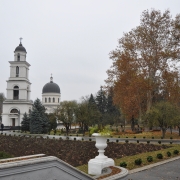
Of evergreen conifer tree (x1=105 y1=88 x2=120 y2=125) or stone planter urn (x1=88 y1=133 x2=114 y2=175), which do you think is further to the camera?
evergreen conifer tree (x1=105 y1=88 x2=120 y2=125)

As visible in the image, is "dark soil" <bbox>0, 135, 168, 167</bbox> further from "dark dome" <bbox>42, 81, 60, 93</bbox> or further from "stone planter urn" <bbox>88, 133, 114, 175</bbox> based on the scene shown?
"dark dome" <bbox>42, 81, 60, 93</bbox>

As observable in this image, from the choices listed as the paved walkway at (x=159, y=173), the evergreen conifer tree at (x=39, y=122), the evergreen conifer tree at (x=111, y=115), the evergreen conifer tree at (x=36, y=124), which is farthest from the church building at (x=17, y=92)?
the paved walkway at (x=159, y=173)

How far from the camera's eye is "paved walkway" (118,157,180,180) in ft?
31.7

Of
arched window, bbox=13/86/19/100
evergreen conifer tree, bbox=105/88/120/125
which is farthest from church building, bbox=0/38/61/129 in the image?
evergreen conifer tree, bbox=105/88/120/125

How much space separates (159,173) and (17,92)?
54585mm

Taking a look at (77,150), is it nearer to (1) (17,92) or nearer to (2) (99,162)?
(2) (99,162)

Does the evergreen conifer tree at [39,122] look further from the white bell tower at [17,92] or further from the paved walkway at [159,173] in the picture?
the paved walkway at [159,173]

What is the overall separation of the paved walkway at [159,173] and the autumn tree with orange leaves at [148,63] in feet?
57.0

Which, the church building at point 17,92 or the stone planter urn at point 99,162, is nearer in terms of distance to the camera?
the stone planter urn at point 99,162

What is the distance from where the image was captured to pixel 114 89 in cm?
3300

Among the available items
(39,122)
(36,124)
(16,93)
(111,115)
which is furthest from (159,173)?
(16,93)

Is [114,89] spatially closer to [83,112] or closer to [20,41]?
[83,112]

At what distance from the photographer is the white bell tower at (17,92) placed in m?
59.0

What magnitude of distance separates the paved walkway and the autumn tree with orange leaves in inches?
Answer: 685
